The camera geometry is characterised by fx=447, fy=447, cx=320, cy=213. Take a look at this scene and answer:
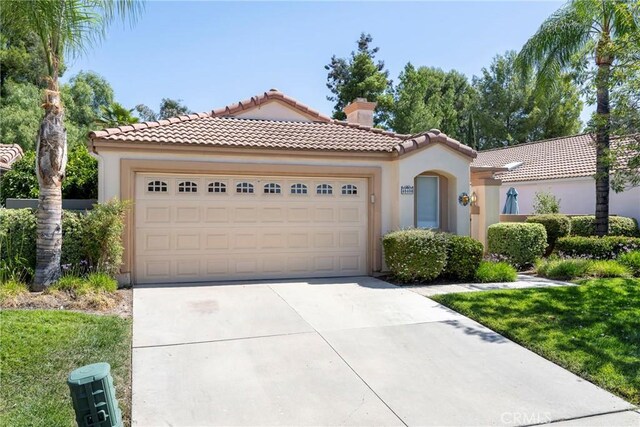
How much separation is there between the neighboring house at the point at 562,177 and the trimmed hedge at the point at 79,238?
15975 millimetres

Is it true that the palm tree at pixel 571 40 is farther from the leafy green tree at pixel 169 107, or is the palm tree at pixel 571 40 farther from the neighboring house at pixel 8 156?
the leafy green tree at pixel 169 107

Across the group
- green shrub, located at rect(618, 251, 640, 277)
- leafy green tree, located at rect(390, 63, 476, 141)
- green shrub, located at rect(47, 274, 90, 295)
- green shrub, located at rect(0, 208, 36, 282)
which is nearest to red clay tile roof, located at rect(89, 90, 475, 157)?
green shrub, located at rect(0, 208, 36, 282)

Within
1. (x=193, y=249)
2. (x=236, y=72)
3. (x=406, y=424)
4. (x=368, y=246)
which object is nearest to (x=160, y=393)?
(x=406, y=424)

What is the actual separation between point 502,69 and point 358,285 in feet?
126

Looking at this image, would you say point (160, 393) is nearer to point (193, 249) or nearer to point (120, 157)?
point (193, 249)

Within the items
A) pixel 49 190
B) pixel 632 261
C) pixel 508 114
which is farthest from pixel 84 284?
pixel 508 114

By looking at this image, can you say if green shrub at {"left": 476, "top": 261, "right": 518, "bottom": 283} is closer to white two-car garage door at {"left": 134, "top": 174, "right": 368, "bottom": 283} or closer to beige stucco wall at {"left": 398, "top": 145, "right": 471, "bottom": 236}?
beige stucco wall at {"left": 398, "top": 145, "right": 471, "bottom": 236}

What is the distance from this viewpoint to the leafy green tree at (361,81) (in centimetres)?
3150

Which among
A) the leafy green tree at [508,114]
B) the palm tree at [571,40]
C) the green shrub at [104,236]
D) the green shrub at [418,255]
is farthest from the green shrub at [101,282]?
the leafy green tree at [508,114]

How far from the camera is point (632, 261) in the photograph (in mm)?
12000

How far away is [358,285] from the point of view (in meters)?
10.2

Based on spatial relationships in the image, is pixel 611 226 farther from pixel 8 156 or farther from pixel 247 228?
pixel 8 156

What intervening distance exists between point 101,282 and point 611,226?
17.0m

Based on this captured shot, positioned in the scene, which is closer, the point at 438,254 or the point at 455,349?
A: the point at 455,349
